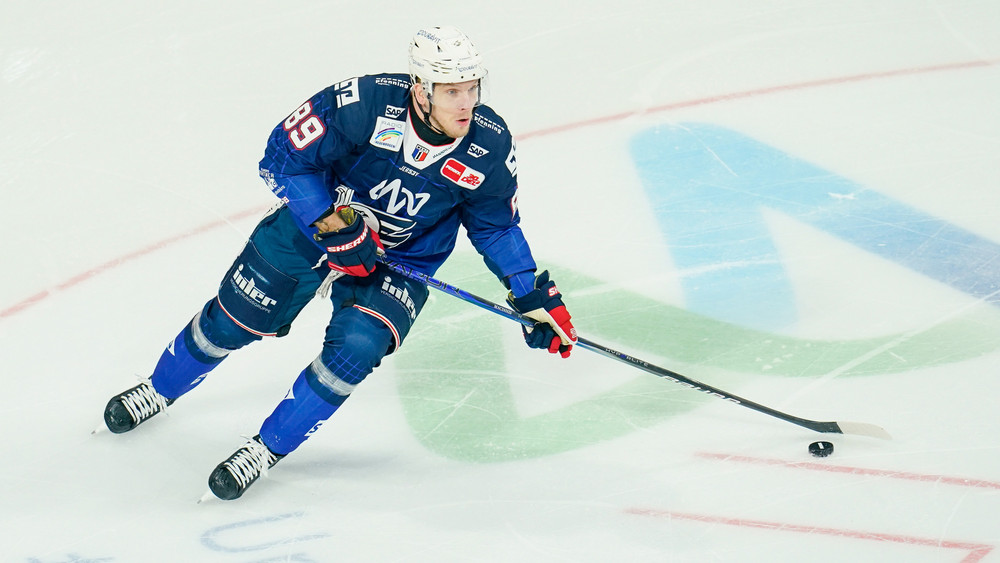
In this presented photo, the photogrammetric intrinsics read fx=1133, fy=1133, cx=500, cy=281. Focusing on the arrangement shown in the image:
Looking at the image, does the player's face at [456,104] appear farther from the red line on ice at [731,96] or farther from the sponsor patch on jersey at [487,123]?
the red line on ice at [731,96]

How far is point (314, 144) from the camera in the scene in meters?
3.33

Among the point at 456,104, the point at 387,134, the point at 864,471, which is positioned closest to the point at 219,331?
the point at 387,134

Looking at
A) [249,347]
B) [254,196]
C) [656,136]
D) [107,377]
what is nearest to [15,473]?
[107,377]

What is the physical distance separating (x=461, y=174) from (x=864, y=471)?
1531mm

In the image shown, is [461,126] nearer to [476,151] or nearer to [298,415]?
[476,151]

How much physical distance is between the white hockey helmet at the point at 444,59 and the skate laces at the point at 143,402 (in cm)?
145

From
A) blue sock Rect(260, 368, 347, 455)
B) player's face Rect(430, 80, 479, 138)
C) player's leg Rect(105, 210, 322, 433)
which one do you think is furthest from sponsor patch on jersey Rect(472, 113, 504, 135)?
blue sock Rect(260, 368, 347, 455)

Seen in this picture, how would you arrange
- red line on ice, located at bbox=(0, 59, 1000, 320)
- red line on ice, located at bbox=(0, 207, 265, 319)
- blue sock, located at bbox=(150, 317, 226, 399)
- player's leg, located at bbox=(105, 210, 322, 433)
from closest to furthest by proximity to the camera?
player's leg, located at bbox=(105, 210, 322, 433) < blue sock, located at bbox=(150, 317, 226, 399) < red line on ice, located at bbox=(0, 207, 265, 319) < red line on ice, located at bbox=(0, 59, 1000, 320)

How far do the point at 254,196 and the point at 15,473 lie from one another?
1.73 meters

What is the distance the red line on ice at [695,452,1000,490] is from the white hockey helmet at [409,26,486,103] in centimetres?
142

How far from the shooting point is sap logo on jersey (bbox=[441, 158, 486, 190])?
339 centimetres

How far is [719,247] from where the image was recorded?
464cm

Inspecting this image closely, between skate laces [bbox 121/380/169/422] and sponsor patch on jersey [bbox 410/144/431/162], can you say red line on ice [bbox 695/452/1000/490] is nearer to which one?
sponsor patch on jersey [bbox 410/144/431/162]

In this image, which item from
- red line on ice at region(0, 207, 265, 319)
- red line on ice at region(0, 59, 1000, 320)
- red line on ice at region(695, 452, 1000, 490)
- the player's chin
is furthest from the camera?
red line on ice at region(0, 59, 1000, 320)
